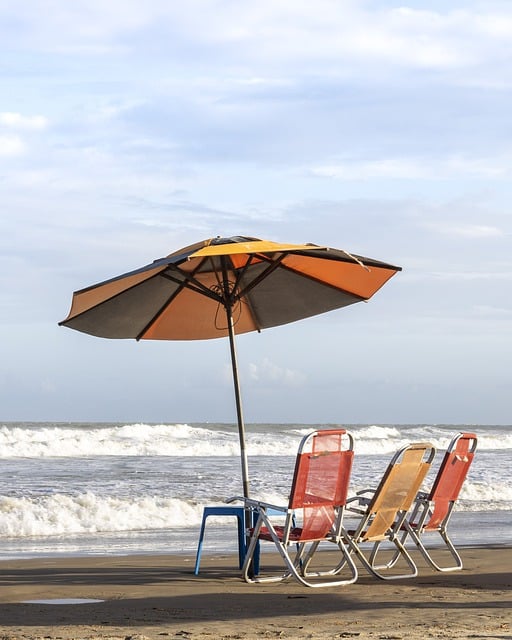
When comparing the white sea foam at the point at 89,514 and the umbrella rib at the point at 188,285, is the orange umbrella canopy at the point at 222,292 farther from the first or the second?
the white sea foam at the point at 89,514

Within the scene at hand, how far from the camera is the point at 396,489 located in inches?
297

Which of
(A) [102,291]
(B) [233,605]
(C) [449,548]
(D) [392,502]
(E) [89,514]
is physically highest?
(A) [102,291]

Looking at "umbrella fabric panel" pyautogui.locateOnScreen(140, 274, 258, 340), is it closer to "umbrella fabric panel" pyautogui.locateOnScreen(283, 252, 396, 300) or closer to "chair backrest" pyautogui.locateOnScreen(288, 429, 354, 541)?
"umbrella fabric panel" pyautogui.locateOnScreen(283, 252, 396, 300)

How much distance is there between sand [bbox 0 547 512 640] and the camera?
210 inches

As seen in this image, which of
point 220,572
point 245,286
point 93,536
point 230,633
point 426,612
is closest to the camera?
point 230,633

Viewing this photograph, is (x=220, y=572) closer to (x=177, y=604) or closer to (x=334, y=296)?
(x=177, y=604)

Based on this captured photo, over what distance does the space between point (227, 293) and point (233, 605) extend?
2.81 meters

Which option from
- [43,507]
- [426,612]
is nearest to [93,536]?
[43,507]

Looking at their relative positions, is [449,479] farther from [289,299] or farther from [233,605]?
[233,605]

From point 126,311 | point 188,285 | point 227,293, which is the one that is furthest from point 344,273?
point 126,311

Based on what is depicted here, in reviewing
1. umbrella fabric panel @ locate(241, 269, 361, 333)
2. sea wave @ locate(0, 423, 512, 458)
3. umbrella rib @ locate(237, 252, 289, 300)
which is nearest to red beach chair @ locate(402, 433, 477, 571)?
umbrella fabric panel @ locate(241, 269, 361, 333)

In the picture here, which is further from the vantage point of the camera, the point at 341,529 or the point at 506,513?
the point at 506,513

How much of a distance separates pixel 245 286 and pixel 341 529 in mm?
2488

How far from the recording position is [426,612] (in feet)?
19.6
